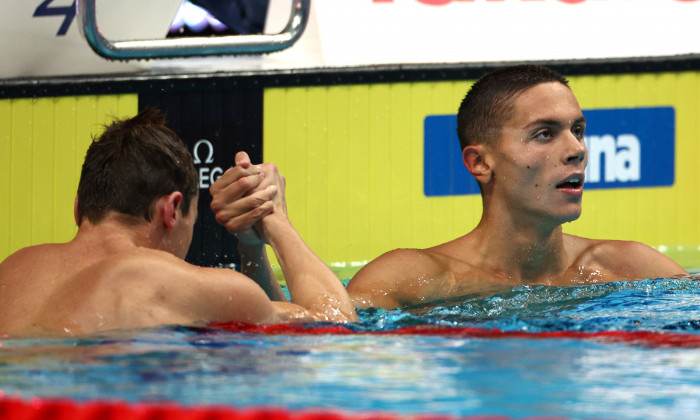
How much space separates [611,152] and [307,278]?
2.65 m

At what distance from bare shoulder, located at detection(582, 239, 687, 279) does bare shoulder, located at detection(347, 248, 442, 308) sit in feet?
1.92

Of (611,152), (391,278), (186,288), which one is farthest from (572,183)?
(611,152)

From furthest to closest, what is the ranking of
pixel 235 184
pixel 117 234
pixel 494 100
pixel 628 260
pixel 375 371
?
pixel 628 260 → pixel 494 100 → pixel 235 184 → pixel 117 234 → pixel 375 371

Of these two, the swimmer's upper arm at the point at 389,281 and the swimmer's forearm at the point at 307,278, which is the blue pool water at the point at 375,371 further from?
the swimmer's upper arm at the point at 389,281

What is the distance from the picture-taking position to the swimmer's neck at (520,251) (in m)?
3.03

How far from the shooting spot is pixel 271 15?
4.69 metres

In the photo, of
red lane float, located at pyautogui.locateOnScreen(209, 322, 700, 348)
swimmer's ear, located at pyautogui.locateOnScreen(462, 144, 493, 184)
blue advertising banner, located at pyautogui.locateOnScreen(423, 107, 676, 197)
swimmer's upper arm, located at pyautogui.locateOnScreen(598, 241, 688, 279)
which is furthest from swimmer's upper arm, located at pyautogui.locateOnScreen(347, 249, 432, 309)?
blue advertising banner, located at pyautogui.locateOnScreen(423, 107, 676, 197)

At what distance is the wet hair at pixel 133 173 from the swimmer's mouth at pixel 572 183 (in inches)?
47.0

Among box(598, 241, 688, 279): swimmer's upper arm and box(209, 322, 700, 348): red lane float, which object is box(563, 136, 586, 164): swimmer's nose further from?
box(209, 322, 700, 348): red lane float

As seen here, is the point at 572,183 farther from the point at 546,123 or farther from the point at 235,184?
the point at 235,184

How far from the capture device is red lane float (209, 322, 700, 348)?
214cm

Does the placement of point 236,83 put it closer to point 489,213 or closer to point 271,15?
point 271,15

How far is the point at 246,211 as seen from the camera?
2637 mm

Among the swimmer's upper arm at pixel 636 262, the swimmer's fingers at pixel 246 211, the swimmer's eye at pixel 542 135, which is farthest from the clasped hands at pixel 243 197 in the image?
the swimmer's upper arm at pixel 636 262
